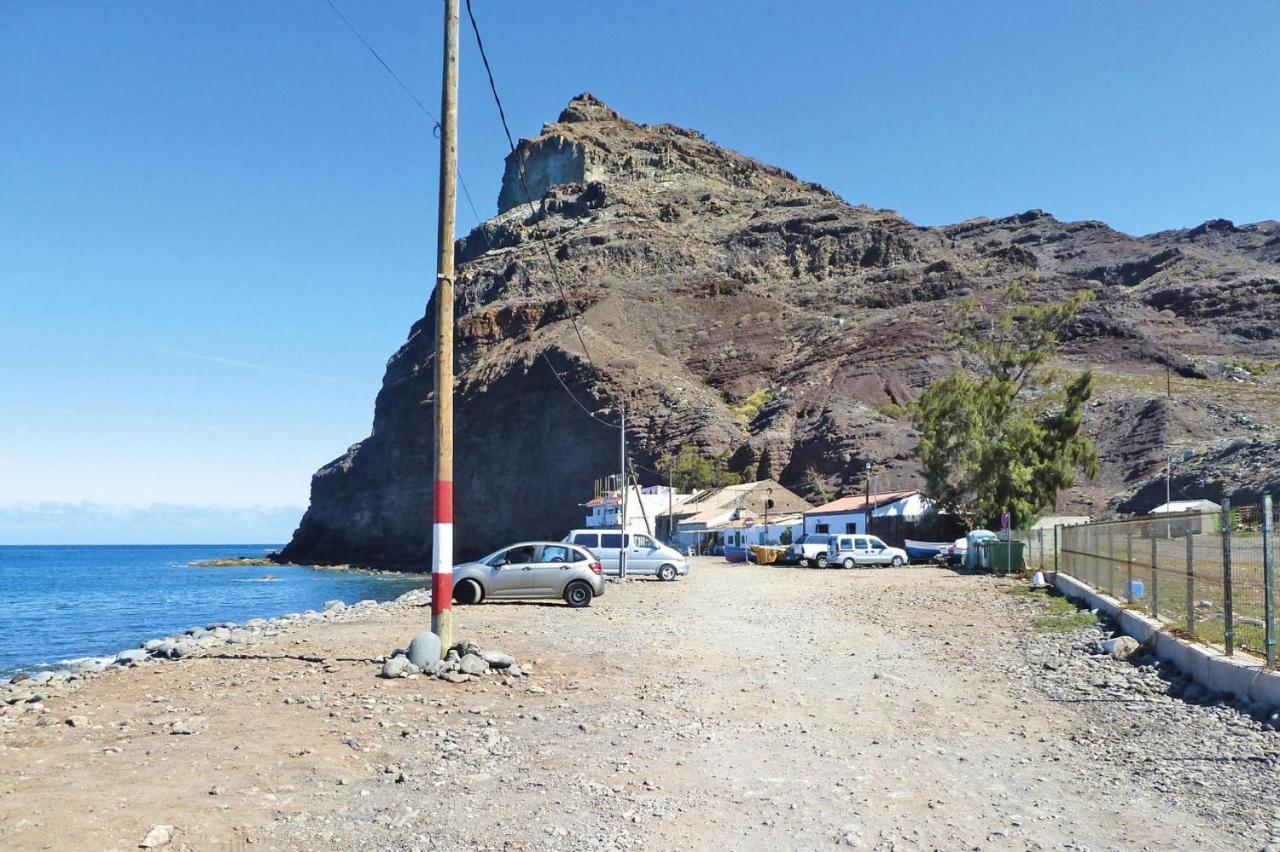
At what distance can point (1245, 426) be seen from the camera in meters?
83.9

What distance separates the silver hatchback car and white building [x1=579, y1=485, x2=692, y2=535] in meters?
50.9

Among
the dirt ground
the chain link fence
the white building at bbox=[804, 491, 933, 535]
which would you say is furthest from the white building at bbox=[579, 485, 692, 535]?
the dirt ground

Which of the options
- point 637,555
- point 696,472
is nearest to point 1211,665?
point 637,555

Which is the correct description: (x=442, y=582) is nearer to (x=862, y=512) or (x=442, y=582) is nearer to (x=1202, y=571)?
(x=1202, y=571)

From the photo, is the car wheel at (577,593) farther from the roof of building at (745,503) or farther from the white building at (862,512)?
the roof of building at (745,503)

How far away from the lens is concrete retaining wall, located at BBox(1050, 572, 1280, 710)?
28.9 ft

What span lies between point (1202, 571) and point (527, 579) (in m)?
13.5

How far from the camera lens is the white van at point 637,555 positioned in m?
35.1

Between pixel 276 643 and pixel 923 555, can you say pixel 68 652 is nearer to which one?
pixel 276 643

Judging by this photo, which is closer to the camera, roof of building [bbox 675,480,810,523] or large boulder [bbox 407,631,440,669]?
large boulder [bbox 407,631,440,669]

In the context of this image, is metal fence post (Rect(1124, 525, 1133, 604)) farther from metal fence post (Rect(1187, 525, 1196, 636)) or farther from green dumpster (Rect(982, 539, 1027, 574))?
green dumpster (Rect(982, 539, 1027, 574))

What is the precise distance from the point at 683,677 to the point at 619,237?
467ft

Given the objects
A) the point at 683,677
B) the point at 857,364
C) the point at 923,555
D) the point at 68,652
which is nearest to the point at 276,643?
the point at 683,677

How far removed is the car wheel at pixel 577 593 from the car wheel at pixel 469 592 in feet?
6.20
